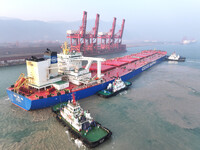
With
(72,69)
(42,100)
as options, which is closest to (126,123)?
(42,100)

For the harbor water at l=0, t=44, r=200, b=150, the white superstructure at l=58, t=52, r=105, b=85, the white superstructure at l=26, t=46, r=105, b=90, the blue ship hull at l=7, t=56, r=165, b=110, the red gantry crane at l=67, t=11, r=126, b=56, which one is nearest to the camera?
the harbor water at l=0, t=44, r=200, b=150

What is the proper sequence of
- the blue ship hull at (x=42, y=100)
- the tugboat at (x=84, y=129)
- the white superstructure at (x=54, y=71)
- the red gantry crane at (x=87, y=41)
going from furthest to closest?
the red gantry crane at (x=87, y=41)
the white superstructure at (x=54, y=71)
the blue ship hull at (x=42, y=100)
the tugboat at (x=84, y=129)

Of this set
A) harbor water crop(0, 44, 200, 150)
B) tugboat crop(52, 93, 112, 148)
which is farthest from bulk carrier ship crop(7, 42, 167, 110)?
tugboat crop(52, 93, 112, 148)

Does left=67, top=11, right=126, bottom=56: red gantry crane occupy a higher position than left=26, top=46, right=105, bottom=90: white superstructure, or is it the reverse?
left=67, top=11, right=126, bottom=56: red gantry crane

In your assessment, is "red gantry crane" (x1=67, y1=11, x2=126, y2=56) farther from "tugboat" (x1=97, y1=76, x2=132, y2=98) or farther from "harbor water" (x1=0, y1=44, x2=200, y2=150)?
"harbor water" (x1=0, y1=44, x2=200, y2=150)

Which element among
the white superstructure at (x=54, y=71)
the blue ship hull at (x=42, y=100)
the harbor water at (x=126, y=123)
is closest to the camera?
the harbor water at (x=126, y=123)

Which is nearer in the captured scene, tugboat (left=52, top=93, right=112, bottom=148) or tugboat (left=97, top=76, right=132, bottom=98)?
tugboat (left=52, top=93, right=112, bottom=148)

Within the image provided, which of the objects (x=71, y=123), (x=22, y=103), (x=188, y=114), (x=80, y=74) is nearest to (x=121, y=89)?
(x=80, y=74)

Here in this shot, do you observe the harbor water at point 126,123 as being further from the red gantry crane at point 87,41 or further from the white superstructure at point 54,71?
the red gantry crane at point 87,41

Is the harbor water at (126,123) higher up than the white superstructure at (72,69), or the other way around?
the white superstructure at (72,69)

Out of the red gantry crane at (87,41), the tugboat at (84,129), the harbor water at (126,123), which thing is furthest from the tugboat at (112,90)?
the red gantry crane at (87,41)

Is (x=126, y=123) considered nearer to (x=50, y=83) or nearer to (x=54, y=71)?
(x=50, y=83)
